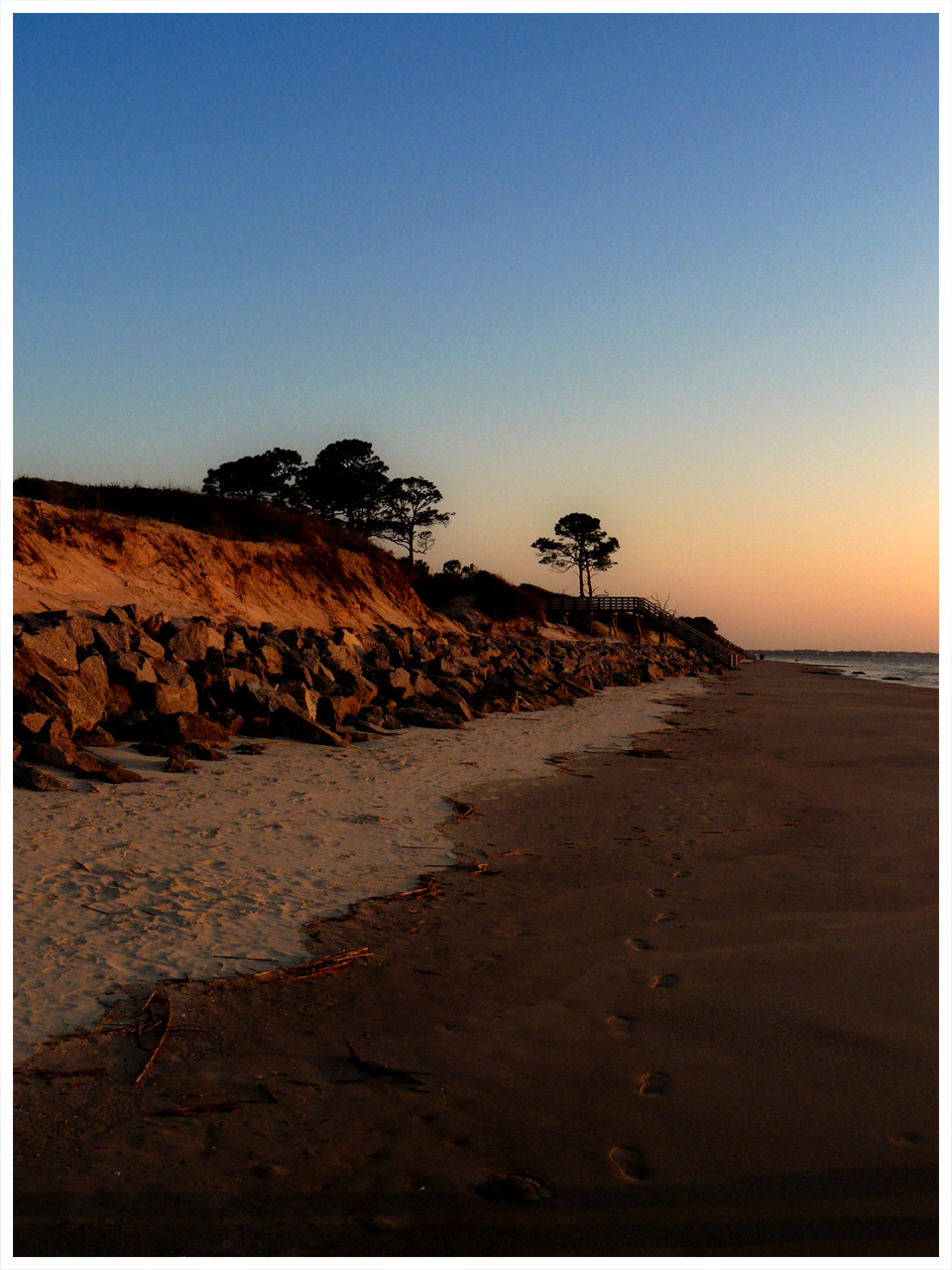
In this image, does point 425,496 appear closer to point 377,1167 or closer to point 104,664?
point 104,664

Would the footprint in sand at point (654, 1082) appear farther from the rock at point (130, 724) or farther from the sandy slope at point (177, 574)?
the sandy slope at point (177, 574)

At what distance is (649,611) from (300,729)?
3982cm

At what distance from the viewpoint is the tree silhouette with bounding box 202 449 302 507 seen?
50312mm

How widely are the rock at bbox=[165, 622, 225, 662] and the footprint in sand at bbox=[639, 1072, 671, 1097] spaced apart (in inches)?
387

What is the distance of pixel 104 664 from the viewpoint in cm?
1014

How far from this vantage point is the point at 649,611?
1917 inches

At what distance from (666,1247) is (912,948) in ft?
9.05

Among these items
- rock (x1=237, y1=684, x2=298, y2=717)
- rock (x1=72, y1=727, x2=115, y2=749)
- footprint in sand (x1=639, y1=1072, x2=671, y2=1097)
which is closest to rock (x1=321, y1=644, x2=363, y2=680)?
rock (x1=237, y1=684, x2=298, y2=717)

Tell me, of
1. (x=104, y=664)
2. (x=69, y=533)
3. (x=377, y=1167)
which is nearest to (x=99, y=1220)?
(x=377, y=1167)

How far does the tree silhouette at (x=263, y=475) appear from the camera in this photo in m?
50.3

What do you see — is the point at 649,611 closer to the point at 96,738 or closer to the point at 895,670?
the point at 895,670

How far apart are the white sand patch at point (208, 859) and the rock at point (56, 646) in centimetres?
151

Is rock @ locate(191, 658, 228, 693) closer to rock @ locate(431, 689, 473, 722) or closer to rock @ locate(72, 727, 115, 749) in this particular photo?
rock @ locate(72, 727, 115, 749)

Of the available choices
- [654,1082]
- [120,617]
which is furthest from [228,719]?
[654,1082]
